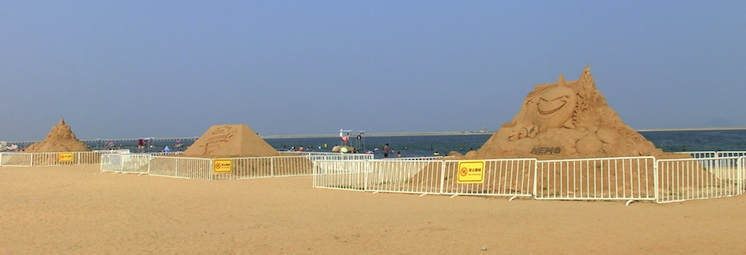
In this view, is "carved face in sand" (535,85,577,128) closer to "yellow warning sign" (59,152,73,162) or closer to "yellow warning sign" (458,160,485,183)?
"yellow warning sign" (458,160,485,183)

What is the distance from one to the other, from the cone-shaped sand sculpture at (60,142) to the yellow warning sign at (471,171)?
28577mm

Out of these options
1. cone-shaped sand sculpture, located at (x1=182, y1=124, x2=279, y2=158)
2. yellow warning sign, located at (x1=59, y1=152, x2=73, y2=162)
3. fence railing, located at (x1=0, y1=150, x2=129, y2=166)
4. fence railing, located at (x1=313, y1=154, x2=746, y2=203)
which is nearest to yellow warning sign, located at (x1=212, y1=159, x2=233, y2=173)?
cone-shaped sand sculpture, located at (x1=182, y1=124, x2=279, y2=158)

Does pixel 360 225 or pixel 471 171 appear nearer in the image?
pixel 360 225

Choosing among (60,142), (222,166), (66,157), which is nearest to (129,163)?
(222,166)

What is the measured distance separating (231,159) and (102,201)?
6.71 metres

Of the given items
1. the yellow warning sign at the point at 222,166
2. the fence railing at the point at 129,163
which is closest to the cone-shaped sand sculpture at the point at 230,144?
the fence railing at the point at 129,163

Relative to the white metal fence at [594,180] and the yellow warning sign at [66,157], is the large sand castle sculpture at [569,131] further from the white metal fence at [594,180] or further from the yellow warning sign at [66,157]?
the yellow warning sign at [66,157]

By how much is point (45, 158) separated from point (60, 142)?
8.07 ft

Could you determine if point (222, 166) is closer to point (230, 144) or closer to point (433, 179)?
point (230, 144)

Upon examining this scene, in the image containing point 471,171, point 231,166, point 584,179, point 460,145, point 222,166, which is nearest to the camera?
point 584,179

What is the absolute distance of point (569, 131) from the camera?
1507cm

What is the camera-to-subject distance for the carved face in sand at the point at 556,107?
15.4 metres

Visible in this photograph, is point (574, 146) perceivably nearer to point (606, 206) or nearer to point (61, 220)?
point (606, 206)

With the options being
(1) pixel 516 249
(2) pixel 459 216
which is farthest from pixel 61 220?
(1) pixel 516 249
